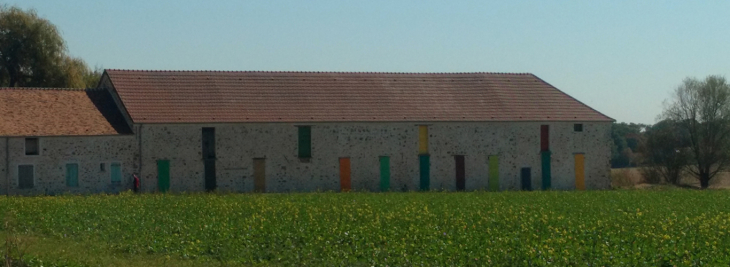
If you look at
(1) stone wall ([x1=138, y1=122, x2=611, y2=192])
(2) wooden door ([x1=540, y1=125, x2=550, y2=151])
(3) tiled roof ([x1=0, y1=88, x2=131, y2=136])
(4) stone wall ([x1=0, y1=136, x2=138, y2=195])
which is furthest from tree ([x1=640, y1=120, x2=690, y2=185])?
(3) tiled roof ([x1=0, y1=88, x2=131, y2=136])

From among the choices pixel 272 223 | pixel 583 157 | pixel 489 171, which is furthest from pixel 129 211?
pixel 583 157

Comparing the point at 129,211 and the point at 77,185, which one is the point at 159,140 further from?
the point at 129,211

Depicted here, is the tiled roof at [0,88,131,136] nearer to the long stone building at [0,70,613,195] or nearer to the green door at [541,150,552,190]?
the long stone building at [0,70,613,195]

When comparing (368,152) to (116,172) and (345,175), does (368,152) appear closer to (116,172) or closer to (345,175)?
(345,175)

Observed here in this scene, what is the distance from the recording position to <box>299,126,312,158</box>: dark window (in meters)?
42.0

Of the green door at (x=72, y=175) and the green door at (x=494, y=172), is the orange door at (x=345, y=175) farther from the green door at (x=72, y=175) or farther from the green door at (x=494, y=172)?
the green door at (x=72, y=175)

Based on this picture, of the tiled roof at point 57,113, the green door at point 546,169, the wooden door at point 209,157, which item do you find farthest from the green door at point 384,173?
the tiled roof at point 57,113

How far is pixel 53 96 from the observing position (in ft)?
135

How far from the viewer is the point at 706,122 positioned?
58.4m

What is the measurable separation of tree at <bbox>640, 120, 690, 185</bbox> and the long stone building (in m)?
13.5

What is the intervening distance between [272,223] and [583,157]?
2628 centimetres

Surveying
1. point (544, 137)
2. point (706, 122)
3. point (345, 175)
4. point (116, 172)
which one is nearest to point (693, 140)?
point (706, 122)

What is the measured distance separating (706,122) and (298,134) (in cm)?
2933

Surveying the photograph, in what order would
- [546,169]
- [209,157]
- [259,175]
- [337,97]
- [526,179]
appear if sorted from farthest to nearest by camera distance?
[546,169], [526,179], [337,97], [259,175], [209,157]
